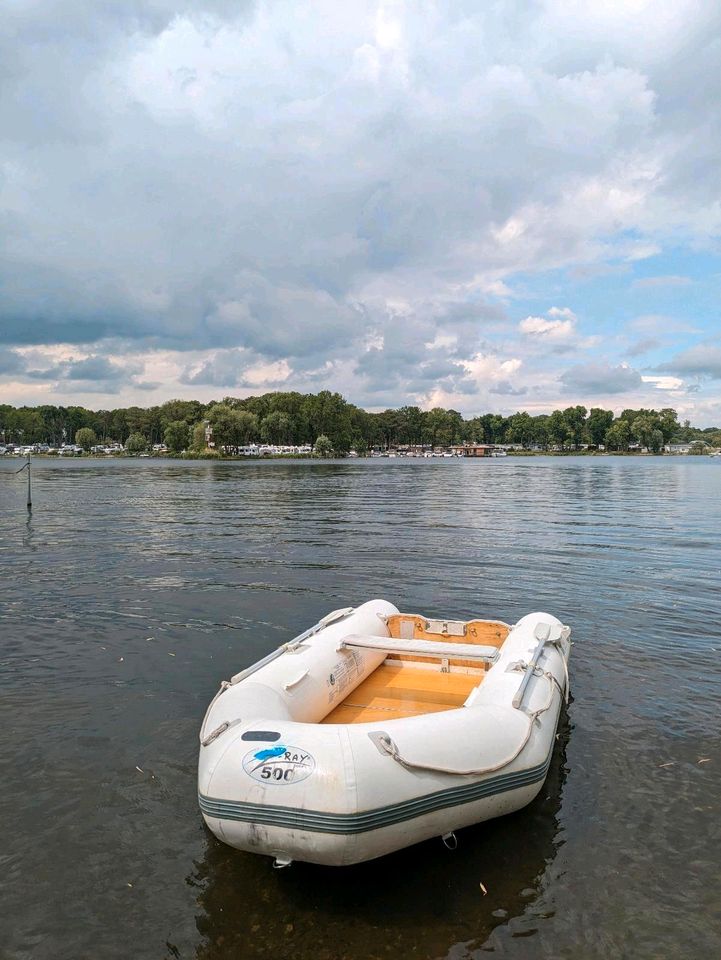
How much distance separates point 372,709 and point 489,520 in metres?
21.9

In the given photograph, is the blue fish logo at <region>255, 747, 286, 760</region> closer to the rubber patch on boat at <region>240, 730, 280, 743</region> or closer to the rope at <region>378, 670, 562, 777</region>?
the rubber patch on boat at <region>240, 730, 280, 743</region>

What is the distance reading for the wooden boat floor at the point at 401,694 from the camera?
6.98 metres

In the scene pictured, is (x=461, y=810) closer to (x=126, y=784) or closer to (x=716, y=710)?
(x=126, y=784)

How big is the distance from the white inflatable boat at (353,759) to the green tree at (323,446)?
166837 mm

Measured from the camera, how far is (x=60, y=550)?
19828mm

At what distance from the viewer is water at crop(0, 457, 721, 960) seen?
445cm

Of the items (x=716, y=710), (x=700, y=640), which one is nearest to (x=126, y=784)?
(x=716, y=710)

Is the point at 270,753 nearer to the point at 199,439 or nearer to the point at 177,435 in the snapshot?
the point at 199,439

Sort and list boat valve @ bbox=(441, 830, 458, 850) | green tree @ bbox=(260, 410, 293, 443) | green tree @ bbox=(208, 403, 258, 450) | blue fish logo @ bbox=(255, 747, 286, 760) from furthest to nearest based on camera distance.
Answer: green tree @ bbox=(260, 410, 293, 443) < green tree @ bbox=(208, 403, 258, 450) < boat valve @ bbox=(441, 830, 458, 850) < blue fish logo @ bbox=(255, 747, 286, 760)

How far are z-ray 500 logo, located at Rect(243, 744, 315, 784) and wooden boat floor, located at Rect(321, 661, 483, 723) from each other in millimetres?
2144

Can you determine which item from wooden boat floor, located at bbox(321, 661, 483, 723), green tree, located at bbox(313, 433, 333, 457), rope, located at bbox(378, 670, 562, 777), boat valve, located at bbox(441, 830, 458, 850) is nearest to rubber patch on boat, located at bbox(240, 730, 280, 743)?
rope, located at bbox(378, 670, 562, 777)

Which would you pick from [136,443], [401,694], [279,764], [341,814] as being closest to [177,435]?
[136,443]

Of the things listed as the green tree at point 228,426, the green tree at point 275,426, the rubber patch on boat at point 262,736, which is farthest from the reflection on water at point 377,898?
the green tree at point 275,426

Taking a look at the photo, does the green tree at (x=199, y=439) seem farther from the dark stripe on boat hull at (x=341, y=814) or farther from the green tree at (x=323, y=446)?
the dark stripe on boat hull at (x=341, y=814)
